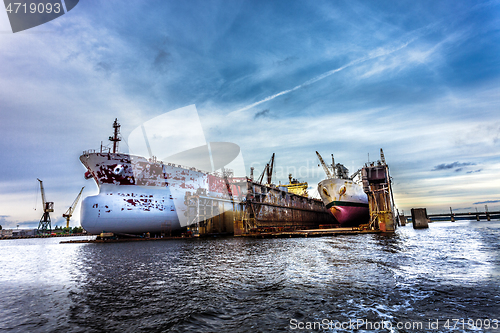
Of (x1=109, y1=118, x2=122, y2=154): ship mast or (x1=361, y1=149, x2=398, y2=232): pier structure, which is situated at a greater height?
(x1=109, y1=118, x2=122, y2=154): ship mast

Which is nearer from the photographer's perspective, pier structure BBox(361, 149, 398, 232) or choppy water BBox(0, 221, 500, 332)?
choppy water BBox(0, 221, 500, 332)

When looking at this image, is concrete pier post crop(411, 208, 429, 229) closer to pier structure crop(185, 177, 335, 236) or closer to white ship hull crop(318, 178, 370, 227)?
white ship hull crop(318, 178, 370, 227)

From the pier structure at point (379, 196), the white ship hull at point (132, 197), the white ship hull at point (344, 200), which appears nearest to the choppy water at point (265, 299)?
the pier structure at point (379, 196)

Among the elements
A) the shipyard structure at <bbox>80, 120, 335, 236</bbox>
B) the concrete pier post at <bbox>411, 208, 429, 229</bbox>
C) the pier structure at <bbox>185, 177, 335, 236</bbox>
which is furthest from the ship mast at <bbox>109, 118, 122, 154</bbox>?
the concrete pier post at <bbox>411, 208, 429, 229</bbox>

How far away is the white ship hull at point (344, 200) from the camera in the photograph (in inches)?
1987

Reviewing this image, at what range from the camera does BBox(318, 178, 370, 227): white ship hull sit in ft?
166

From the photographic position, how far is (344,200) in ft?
165

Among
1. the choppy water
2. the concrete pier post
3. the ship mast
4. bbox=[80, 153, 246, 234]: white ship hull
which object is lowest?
the concrete pier post

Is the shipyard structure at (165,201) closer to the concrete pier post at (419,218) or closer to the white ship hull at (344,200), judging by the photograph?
the white ship hull at (344,200)

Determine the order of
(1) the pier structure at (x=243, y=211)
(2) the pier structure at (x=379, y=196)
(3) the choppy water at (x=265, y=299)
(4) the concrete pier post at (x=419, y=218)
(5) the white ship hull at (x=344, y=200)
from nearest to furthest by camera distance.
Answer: (3) the choppy water at (x=265, y=299) < (2) the pier structure at (x=379, y=196) < (1) the pier structure at (x=243, y=211) < (5) the white ship hull at (x=344, y=200) < (4) the concrete pier post at (x=419, y=218)

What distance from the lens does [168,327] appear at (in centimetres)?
689

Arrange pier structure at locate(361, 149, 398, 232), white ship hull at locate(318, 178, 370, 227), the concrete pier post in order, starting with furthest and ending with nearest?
1. the concrete pier post
2. white ship hull at locate(318, 178, 370, 227)
3. pier structure at locate(361, 149, 398, 232)

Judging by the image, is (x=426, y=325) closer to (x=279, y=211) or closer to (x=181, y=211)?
(x=181, y=211)

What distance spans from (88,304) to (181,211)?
127ft
